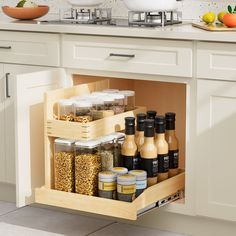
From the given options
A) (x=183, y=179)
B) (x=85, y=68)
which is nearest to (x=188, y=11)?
(x=85, y=68)

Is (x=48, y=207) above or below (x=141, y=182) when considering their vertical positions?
below

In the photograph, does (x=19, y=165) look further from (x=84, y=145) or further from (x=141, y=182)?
(x=141, y=182)

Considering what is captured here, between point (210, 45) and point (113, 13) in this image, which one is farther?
point (113, 13)

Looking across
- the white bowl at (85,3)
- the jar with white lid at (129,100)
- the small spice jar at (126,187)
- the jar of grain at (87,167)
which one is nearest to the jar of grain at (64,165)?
the jar of grain at (87,167)

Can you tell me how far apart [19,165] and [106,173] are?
41cm

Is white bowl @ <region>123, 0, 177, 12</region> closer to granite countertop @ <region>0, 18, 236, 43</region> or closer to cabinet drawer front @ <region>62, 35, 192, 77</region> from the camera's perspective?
granite countertop @ <region>0, 18, 236, 43</region>

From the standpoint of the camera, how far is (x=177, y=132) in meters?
3.76

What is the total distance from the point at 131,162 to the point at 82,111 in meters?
0.30

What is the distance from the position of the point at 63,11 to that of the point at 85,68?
0.75 meters

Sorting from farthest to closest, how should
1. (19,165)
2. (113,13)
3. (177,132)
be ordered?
(113,13) → (177,132) → (19,165)

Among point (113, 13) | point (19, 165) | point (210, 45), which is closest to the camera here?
point (210, 45)

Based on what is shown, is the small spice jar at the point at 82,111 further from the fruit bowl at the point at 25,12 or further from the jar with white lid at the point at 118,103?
the fruit bowl at the point at 25,12

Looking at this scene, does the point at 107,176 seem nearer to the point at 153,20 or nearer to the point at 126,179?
the point at 126,179

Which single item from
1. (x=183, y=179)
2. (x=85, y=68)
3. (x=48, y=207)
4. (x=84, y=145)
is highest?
(x=85, y=68)
